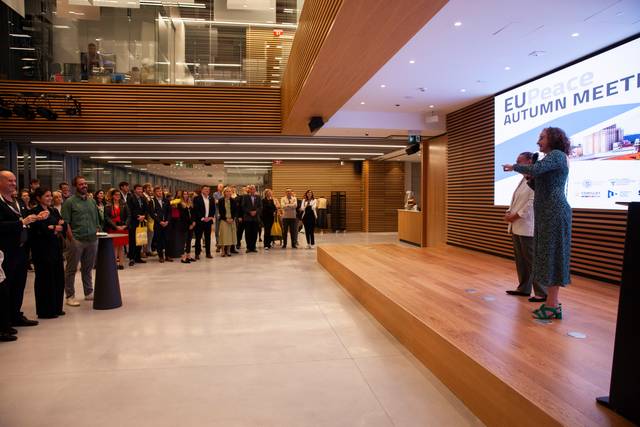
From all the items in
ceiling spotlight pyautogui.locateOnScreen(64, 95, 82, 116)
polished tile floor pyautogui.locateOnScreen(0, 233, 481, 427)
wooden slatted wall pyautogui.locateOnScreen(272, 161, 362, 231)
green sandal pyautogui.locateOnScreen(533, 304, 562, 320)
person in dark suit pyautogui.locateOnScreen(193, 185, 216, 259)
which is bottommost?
polished tile floor pyautogui.locateOnScreen(0, 233, 481, 427)

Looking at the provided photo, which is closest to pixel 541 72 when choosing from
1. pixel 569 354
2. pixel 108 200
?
pixel 569 354

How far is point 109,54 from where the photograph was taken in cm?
1020

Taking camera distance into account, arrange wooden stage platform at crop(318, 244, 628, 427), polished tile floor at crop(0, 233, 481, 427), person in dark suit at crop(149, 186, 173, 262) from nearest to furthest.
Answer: wooden stage platform at crop(318, 244, 628, 427) → polished tile floor at crop(0, 233, 481, 427) → person in dark suit at crop(149, 186, 173, 262)

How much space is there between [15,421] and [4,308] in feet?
6.14

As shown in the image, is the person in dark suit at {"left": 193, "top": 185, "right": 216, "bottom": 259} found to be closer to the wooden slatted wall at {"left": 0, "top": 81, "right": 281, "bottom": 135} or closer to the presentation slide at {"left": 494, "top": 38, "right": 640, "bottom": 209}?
the wooden slatted wall at {"left": 0, "top": 81, "right": 281, "bottom": 135}

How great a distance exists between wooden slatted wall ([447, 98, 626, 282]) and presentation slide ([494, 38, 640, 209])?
0.32 meters

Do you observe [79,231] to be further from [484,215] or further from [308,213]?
[308,213]

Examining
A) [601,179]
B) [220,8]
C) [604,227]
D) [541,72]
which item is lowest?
[604,227]

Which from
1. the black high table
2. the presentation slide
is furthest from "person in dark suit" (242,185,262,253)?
the presentation slide

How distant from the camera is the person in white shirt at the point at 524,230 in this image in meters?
4.06

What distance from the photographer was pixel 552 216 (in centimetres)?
311

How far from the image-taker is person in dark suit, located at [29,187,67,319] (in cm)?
440

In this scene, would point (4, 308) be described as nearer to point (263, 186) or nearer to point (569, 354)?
point (569, 354)

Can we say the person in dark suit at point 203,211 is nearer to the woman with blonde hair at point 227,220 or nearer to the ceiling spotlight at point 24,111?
the woman with blonde hair at point 227,220
